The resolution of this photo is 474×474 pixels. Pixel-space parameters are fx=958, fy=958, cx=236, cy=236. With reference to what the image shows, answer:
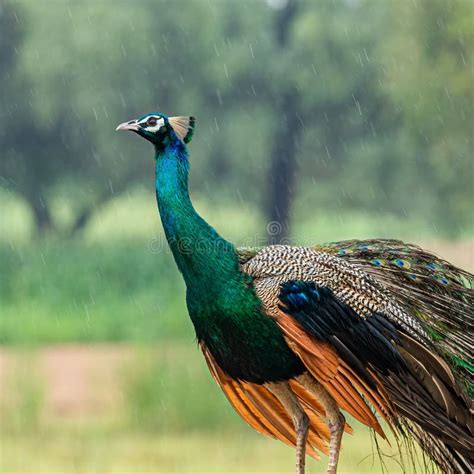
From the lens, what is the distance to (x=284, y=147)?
18.5 meters

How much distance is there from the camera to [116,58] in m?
18.3

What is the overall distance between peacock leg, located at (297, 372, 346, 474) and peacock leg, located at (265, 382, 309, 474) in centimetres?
17

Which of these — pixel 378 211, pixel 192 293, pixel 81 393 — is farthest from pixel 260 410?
pixel 378 211

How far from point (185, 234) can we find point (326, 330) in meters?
0.73

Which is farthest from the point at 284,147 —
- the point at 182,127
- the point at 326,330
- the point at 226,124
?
the point at 326,330

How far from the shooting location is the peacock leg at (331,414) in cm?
412

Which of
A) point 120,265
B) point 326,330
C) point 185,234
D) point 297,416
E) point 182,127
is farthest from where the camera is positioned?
point 120,265

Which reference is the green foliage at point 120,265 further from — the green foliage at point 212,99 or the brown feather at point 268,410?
the brown feather at point 268,410

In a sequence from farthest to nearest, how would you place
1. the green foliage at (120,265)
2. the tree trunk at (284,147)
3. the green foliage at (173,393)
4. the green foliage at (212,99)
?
1. the tree trunk at (284,147)
2. the green foliage at (212,99)
3. the green foliage at (120,265)
4. the green foliage at (173,393)

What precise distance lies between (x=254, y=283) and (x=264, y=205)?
14.3m

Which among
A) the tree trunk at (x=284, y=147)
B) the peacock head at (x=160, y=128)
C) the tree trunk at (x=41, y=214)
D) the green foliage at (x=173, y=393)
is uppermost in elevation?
the tree trunk at (x=284, y=147)

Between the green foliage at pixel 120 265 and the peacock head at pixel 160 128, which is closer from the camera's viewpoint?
the peacock head at pixel 160 128

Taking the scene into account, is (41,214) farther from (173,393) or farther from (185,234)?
(185,234)

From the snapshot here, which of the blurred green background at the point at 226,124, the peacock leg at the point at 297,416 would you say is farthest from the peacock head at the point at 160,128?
the blurred green background at the point at 226,124
